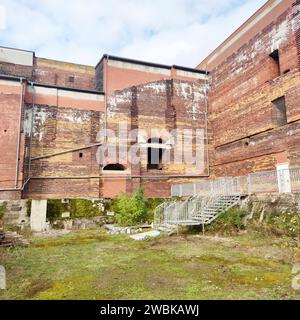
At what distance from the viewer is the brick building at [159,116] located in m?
14.4

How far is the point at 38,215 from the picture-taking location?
41.1 feet

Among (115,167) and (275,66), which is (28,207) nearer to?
(115,167)

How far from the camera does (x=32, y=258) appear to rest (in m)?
7.50

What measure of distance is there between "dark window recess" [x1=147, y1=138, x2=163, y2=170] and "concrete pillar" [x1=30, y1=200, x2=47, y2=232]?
7791mm

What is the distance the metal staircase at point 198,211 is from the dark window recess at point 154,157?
629 centimetres

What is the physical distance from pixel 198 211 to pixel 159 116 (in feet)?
29.9

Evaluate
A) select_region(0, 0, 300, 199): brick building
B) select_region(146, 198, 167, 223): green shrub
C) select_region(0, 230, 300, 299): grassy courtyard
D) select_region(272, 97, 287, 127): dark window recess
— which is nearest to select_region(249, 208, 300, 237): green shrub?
select_region(0, 230, 300, 299): grassy courtyard

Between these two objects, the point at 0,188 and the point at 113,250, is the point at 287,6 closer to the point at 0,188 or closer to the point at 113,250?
the point at 113,250

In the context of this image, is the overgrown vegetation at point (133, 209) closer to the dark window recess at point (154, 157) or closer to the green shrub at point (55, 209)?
the green shrub at point (55, 209)

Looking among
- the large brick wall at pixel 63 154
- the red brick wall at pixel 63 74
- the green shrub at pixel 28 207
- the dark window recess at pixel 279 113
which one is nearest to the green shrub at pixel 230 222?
the dark window recess at pixel 279 113

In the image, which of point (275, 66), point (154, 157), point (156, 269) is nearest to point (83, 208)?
point (154, 157)

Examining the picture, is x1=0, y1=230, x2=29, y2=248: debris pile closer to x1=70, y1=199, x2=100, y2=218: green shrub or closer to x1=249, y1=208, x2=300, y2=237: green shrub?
x1=70, y1=199, x2=100, y2=218: green shrub

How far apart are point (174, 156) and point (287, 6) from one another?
10610 mm
